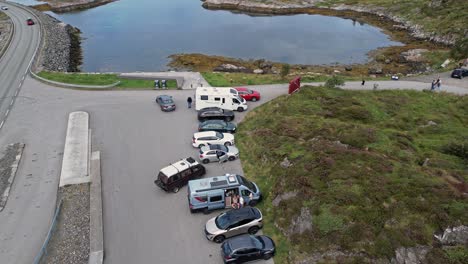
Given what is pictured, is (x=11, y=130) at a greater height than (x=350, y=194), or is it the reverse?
(x=350, y=194)

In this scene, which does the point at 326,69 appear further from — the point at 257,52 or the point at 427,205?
the point at 427,205

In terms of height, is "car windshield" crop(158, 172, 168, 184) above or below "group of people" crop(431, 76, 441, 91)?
below

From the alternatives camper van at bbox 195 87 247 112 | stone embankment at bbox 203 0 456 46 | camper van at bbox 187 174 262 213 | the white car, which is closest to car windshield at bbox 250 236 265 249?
camper van at bbox 187 174 262 213

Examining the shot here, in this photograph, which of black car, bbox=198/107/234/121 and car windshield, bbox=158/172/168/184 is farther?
black car, bbox=198/107/234/121

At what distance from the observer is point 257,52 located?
76000 millimetres

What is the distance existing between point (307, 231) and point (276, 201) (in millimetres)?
4052

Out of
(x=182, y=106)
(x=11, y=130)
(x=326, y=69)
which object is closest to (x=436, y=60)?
(x=326, y=69)

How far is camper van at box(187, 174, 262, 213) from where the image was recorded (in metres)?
23.6

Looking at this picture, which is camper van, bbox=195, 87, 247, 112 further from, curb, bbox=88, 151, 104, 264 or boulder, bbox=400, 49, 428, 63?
boulder, bbox=400, 49, 428, 63

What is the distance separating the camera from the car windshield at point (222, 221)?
2158 cm

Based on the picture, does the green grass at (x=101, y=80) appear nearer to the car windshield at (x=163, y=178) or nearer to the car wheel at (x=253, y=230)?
the car windshield at (x=163, y=178)

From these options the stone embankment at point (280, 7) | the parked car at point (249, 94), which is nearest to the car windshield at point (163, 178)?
the parked car at point (249, 94)

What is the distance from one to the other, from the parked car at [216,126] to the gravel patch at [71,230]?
484 inches

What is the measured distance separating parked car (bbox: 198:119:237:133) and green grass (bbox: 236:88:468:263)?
3.89ft
